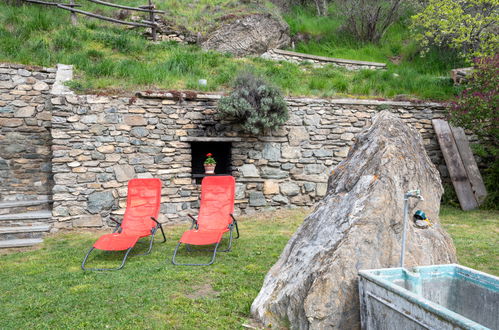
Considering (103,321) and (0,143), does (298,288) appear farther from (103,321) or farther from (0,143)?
(0,143)

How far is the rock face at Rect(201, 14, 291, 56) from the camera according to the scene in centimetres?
1135

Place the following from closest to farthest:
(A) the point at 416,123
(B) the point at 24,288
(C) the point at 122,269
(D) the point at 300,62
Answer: (B) the point at 24,288 → (C) the point at 122,269 → (A) the point at 416,123 → (D) the point at 300,62

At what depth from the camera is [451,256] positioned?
9.23ft

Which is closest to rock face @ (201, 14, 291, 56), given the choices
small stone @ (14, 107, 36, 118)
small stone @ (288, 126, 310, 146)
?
small stone @ (288, 126, 310, 146)

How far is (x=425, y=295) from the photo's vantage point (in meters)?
2.41

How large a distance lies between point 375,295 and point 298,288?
1.85ft

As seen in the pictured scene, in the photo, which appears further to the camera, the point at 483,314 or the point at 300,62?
the point at 300,62

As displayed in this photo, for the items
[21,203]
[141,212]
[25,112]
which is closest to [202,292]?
[141,212]

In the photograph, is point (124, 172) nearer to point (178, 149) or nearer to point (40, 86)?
point (178, 149)

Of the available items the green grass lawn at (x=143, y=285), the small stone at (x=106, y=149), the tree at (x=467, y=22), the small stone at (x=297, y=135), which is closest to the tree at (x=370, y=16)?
the tree at (x=467, y=22)

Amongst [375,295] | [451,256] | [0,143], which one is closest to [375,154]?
[451,256]

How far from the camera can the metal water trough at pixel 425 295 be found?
191 cm

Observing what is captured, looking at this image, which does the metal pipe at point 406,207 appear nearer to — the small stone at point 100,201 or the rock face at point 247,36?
the small stone at point 100,201

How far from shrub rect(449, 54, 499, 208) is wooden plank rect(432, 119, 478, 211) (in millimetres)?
370
